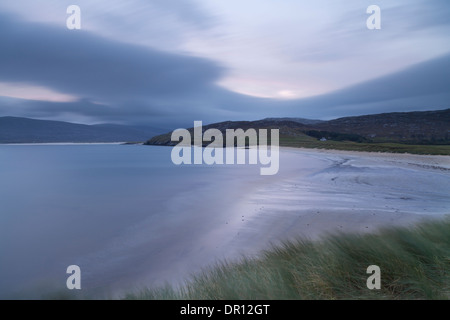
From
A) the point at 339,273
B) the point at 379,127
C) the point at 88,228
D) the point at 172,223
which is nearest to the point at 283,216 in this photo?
the point at 172,223

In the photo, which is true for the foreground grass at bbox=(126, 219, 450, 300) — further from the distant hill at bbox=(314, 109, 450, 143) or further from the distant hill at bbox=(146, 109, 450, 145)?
the distant hill at bbox=(314, 109, 450, 143)

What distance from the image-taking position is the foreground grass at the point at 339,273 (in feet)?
10.6

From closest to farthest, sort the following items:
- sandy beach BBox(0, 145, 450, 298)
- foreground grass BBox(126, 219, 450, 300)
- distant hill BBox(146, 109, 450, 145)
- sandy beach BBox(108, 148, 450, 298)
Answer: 1. foreground grass BBox(126, 219, 450, 300)
2. sandy beach BBox(0, 145, 450, 298)
3. sandy beach BBox(108, 148, 450, 298)
4. distant hill BBox(146, 109, 450, 145)

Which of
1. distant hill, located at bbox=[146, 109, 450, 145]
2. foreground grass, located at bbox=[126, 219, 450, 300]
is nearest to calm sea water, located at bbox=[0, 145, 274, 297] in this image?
foreground grass, located at bbox=[126, 219, 450, 300]

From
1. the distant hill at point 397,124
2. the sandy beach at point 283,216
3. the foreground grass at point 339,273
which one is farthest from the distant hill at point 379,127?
the foreground grass at point 339,273

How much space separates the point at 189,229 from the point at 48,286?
3.50 metres

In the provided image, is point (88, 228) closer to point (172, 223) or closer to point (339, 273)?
point (172, 223)

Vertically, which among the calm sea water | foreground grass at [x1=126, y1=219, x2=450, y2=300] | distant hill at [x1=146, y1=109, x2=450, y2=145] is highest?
distant hill at [x1=146, y1=109, x2=450, y2=145]

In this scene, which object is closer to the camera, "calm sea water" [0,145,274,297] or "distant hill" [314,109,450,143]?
"calm sea water" [0,145,274,297]

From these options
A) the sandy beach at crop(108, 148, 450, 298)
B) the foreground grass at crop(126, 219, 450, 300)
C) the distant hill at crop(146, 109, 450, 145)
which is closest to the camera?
the foreground grass at crop(126, 219, 450, 300)

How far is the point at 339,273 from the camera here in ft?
11.8

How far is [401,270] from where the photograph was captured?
3604 mm

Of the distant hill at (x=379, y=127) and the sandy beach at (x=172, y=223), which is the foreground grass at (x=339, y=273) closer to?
the sandy beach at (x=172, y=223)

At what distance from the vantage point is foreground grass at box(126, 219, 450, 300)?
3234 millimetres
